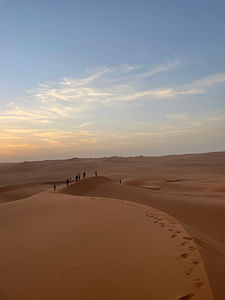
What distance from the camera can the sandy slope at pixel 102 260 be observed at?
10.1 ft

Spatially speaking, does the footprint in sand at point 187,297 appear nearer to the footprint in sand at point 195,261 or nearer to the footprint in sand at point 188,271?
the footprint in sand at point 188,271

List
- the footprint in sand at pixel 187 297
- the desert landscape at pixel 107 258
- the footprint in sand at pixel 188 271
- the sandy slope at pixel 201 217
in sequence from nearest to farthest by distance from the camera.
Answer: the footprint in sand at pixel 187 297, the desert landscape at pixel 107 258, the footprint in sand at pixel 188 271, the sandy slope at pixel 201 217

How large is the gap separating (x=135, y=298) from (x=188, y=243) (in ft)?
5.56

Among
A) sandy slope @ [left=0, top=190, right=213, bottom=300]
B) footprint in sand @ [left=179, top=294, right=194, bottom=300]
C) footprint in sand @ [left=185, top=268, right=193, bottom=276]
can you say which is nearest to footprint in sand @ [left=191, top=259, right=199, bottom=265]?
sandy slope @ [left=0, top=190, right=213, bottom=300]

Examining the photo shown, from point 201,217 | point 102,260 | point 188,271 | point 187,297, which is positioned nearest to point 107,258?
point 102,260

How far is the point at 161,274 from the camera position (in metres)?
3.31

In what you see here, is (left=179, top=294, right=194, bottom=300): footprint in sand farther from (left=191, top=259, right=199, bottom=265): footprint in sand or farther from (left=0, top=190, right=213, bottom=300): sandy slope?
(left=191, top=259, right=199, bottom=265): footprint in sand

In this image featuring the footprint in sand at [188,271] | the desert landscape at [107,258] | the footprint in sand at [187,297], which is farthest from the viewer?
the footprint in sand at [188,271]

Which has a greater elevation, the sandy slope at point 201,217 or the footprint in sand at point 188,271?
the footprint in sand at point 188,271

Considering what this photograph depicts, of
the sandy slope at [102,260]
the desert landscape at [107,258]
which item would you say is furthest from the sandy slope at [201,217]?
the sandy slope at [102,260]

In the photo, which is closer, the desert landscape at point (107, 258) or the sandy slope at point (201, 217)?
the desert landscape at point (107, 258)

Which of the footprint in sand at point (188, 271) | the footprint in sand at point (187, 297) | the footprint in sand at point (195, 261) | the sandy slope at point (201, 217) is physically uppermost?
the footprint in sand at point (195, 261)

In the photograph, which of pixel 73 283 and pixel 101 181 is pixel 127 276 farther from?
pixel 101 181

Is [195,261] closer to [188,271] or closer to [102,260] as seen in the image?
[188,271]
